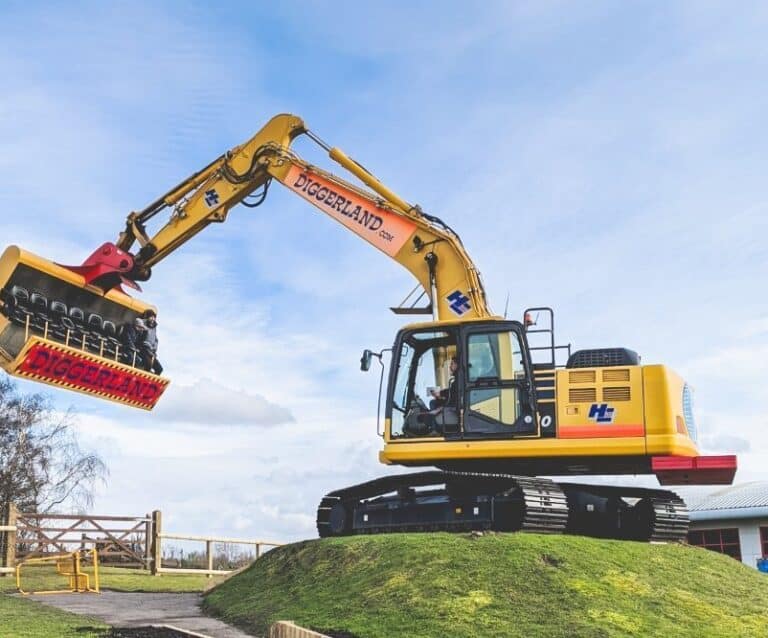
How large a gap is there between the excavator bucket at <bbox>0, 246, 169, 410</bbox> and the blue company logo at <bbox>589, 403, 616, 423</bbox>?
8.22 m

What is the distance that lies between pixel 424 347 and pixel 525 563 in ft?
13.2

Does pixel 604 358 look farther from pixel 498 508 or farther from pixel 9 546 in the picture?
pixel 9 546

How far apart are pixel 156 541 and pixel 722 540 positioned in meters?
18.0

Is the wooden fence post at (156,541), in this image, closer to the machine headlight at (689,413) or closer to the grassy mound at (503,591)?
the grassy mound at (503,591)

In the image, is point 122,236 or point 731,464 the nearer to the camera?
point 731,464

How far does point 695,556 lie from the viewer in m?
14.3

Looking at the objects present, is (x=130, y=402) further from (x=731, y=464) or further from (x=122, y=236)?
(x=731, y=464)

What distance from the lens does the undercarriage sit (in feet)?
44.9

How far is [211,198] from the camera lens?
18.7m

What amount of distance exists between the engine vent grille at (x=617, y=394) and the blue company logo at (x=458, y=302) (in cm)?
271

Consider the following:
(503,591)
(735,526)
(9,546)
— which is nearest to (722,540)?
(735,526)

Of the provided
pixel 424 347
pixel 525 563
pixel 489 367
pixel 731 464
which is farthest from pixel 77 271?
pixel 731 464

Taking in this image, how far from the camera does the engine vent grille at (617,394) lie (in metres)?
13.6

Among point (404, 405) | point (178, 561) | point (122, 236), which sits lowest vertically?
point (178, 561)
